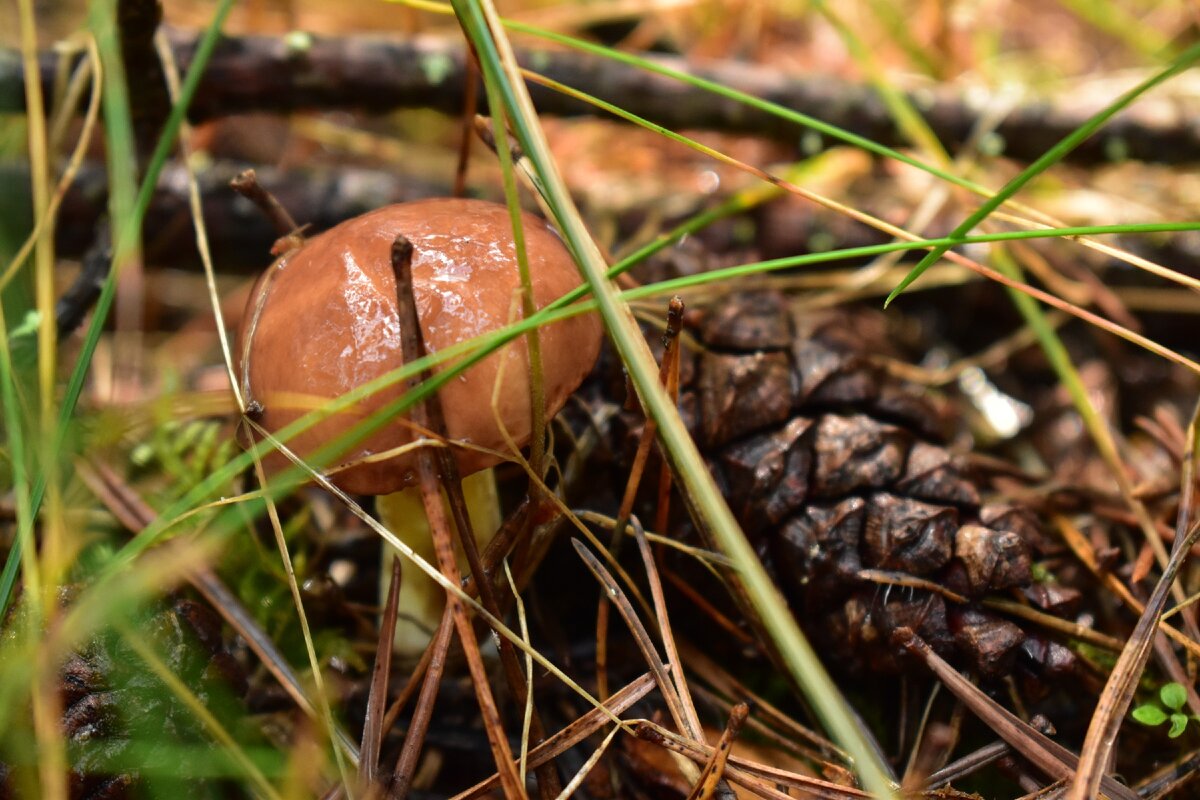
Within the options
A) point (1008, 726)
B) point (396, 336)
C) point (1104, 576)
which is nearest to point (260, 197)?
point (396, 336)

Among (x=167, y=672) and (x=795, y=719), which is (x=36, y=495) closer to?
(x=167, y=672)

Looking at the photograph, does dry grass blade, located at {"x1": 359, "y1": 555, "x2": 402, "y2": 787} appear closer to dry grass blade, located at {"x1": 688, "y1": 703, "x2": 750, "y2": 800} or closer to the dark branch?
dry grass blade, located at {"x1": 688, "y1": 703, "x2": 750, "y2": 800}

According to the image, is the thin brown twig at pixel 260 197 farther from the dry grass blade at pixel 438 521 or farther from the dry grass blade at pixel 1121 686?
the dry grass blade at pixel 1121 686

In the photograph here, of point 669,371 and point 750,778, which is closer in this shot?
point 750,778

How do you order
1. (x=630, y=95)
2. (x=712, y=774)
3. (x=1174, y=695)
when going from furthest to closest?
(x=630, y=95)
(x=1174, y=695)
(x=712, y=774)

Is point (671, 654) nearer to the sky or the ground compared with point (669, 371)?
nearer to the ground

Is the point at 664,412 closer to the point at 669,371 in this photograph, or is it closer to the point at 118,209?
the point at 669,371
